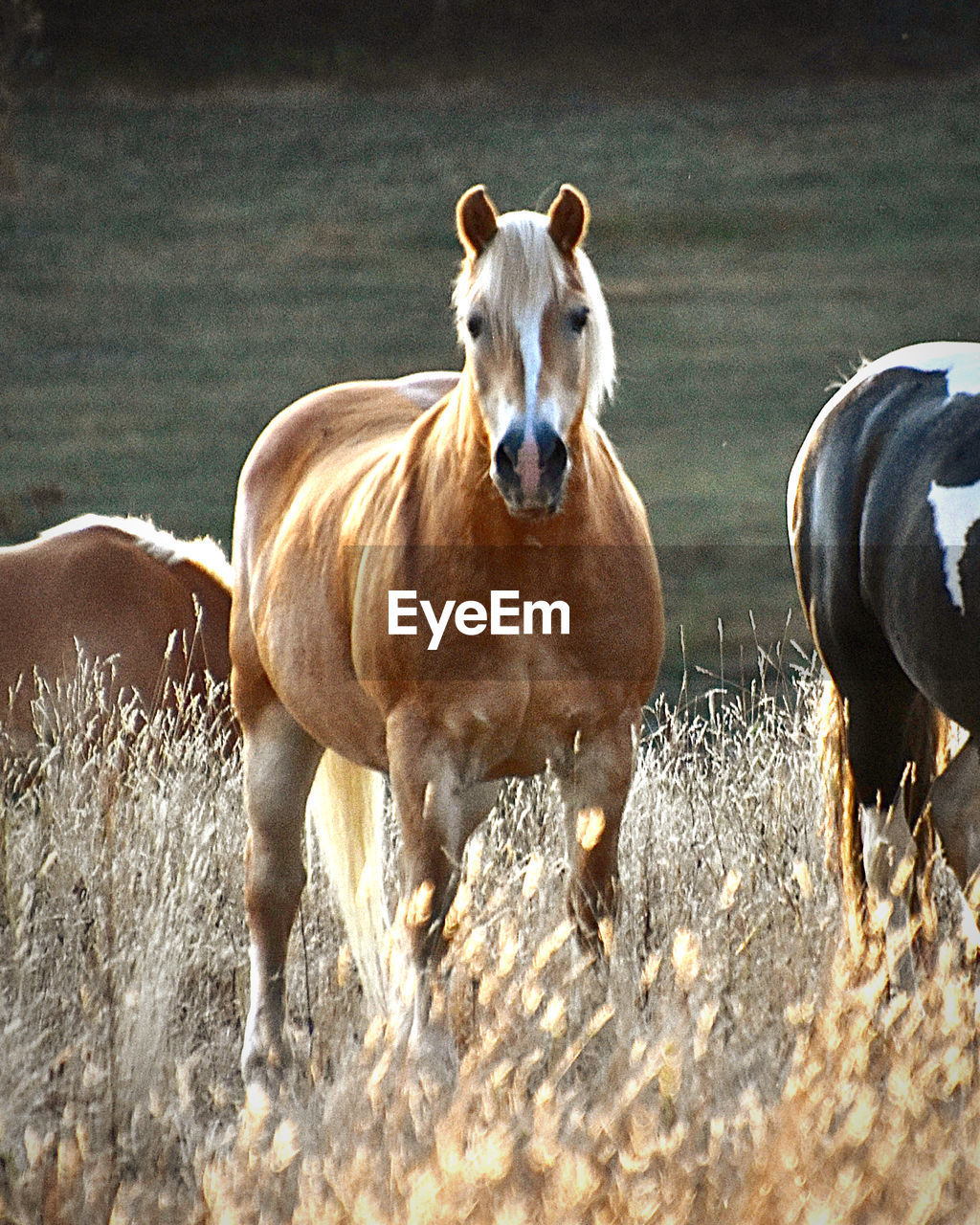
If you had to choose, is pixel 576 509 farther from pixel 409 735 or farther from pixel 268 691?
pixel 268 691

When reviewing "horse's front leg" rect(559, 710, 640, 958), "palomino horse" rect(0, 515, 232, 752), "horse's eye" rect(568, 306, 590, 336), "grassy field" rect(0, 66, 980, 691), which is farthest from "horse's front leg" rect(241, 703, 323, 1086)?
"grassy field" rect(0, 66, 980, 691)

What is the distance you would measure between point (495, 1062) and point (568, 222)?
4.60 ft

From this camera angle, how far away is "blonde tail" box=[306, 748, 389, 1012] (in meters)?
3.03

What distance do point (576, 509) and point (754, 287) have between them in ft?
35.7

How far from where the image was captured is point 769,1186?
1.71 m

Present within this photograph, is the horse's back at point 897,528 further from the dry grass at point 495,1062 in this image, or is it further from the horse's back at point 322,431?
the horse's back at point 322,431

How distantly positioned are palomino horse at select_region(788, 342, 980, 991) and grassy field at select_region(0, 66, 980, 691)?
8870 mm

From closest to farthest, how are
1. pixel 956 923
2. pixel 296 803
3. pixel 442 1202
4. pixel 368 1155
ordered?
1. pixel 442 1202
2. pixel 368 1155
3. pixel 296 803
4. pixel 956 923

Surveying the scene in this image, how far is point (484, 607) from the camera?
2545 mm

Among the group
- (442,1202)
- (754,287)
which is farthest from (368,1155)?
(754,287)

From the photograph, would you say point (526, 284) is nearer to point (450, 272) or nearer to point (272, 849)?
point (272, 849)

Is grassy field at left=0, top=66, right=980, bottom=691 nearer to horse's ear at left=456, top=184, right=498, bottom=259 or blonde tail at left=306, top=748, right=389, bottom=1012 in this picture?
blonde tail at left=306, top=748, right=389, bottom=1012

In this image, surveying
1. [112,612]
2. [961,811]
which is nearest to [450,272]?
[112,612]

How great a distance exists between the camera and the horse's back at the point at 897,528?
2.73 m
